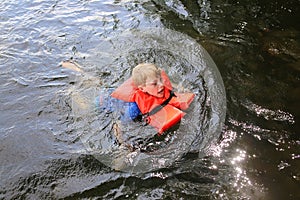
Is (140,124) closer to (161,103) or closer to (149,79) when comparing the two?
(161,103)

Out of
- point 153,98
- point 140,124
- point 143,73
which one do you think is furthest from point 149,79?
point 140,124

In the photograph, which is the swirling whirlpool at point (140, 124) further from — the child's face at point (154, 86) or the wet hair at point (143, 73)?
the wet hair at point (143, 73)

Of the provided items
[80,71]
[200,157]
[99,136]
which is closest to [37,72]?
[80,71]

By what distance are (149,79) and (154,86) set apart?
0.33 feet

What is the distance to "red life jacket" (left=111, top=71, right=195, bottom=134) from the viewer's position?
3.94 meters

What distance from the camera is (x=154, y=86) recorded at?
150 inches

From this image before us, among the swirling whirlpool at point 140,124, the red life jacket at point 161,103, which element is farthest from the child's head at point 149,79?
the swirling whirlpool at point 140,124

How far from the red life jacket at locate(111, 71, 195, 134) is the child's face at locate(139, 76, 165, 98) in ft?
0.31

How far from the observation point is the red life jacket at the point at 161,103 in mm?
3943

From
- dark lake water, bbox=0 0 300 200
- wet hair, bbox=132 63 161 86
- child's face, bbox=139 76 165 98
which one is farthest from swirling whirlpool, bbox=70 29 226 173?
wet hair, bbox=132 63 161 86

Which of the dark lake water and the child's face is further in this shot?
the child's face

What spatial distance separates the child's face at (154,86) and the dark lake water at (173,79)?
518 mm

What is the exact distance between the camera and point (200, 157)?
3.68 metres

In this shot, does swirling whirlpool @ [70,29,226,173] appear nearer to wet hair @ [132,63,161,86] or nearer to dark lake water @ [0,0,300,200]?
dark lake water @ [0,0,300,200]
